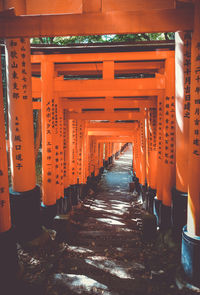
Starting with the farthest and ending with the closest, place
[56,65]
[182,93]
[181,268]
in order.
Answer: [56,65] < [182,93] < [181,268]

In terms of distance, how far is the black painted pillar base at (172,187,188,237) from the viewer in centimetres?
435

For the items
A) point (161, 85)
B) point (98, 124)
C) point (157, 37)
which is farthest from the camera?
point (98, 124)

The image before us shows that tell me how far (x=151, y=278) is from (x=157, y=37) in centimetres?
1147

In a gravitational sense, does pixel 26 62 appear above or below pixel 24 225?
above

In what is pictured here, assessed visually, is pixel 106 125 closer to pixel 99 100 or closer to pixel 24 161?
pixel 99 100

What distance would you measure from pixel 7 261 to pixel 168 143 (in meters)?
4.37

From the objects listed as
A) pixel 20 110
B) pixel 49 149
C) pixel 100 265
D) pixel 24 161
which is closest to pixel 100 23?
pixel 20 110

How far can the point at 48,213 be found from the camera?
6.10 metres

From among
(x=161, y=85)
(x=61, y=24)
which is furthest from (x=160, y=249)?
(x=61, y=24)

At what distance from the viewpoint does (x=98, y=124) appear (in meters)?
12.1

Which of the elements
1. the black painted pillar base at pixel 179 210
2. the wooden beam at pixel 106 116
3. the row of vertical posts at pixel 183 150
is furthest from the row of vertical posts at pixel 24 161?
the black painted pillar base at pixel 179 210

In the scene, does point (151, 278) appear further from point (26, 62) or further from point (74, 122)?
point (74, 122)

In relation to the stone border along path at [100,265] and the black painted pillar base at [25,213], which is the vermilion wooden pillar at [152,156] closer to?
the stone border along path at [100,265]

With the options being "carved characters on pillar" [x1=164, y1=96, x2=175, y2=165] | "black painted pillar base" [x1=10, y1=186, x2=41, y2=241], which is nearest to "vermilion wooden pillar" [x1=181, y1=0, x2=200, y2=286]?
"carved characters on pillar" [x1=164, y1=96, x2=175, y2=165]
